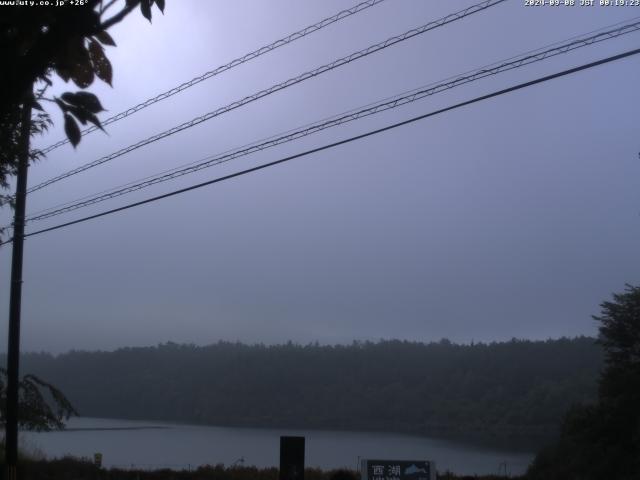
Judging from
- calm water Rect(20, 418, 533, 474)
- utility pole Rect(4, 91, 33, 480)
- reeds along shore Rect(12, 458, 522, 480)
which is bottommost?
calm water Rect(20, 418, 533, 474)

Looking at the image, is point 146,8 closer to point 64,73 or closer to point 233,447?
point 64,73

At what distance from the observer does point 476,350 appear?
6519 cm

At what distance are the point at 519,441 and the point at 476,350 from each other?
1982cm

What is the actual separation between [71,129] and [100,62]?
51cm

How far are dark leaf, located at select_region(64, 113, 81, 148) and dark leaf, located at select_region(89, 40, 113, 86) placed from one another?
419 millimetres

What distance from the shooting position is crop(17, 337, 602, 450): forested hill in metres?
50.6

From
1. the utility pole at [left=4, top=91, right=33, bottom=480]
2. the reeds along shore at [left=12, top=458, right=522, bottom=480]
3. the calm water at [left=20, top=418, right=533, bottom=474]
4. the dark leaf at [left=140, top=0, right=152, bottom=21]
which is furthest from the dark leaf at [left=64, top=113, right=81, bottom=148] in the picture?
the calm water at [left=20, top=418, right=533, bottom=474]

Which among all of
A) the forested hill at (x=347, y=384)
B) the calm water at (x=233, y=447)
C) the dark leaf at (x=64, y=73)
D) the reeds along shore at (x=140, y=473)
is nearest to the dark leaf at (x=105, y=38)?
the dark leaf at (x=64, y=73)

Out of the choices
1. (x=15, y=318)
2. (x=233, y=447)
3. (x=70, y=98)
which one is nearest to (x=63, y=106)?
(x=70, y=98)

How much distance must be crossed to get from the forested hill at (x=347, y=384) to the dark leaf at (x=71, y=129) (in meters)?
45.2

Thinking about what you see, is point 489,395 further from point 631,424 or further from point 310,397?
point 631,424

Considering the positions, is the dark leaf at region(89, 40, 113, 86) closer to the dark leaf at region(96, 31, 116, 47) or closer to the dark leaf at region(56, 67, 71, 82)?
the dark leaf at region(96, 31, 116, 47)

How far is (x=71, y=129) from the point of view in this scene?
362 cm

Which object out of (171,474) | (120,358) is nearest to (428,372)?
(120,358)
